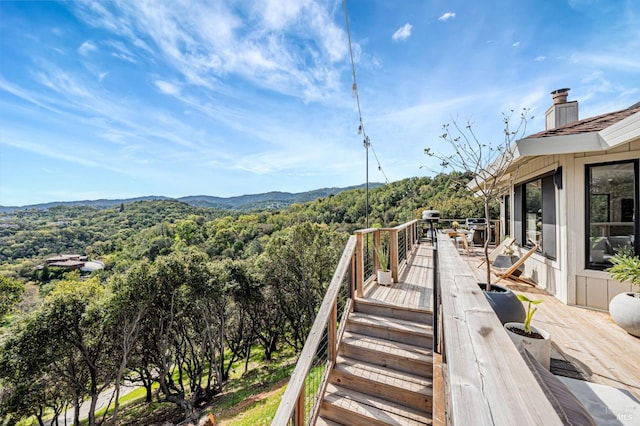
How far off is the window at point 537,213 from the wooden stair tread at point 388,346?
3030 millimetres

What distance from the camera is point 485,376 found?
2.12 ft

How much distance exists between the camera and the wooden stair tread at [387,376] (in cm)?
299

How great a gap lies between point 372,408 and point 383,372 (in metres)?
0.42

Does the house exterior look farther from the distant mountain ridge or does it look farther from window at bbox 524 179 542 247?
the distant mountain ridge

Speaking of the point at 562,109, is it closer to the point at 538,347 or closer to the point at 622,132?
the point at 622,132

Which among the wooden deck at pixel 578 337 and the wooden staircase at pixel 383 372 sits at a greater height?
the wooden deck at pixel 578 337

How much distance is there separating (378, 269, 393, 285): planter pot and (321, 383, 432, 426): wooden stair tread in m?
2.07

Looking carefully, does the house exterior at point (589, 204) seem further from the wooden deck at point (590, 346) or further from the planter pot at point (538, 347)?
the planter pot at point (538, 347)

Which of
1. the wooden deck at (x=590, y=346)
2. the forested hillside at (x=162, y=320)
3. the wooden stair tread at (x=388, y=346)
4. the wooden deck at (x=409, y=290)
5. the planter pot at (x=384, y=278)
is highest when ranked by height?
the planter pot at (x=384, y=278)

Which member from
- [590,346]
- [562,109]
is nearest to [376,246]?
[590,346]

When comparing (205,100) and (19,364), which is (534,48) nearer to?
(205,100)

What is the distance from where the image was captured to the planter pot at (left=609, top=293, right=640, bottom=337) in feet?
9.80

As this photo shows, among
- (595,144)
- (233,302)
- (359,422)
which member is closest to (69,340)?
(233,302)

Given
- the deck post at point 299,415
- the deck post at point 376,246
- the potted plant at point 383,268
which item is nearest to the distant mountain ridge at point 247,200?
the deck post at point 376,246
